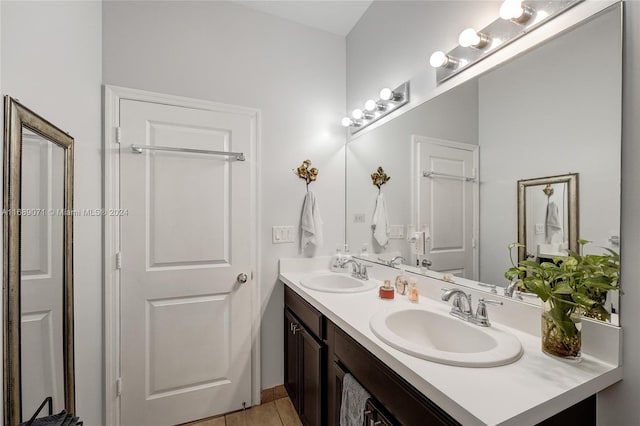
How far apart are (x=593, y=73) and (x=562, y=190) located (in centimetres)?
36

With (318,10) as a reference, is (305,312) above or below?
below

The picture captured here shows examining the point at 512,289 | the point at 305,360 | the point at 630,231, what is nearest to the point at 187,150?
the point at 305,360

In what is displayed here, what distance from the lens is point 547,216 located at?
0.99 metres

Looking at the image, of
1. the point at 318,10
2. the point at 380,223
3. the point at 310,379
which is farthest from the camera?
the point at 318,10

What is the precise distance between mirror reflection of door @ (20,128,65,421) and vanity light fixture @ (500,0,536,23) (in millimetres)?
1649

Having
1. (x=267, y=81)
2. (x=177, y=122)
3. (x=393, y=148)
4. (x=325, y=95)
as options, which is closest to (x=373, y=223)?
(x=393, y=148)

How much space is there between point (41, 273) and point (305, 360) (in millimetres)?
1218

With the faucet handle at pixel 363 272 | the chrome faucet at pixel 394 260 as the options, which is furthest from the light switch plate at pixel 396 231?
the faucet handle at pixel 363 272

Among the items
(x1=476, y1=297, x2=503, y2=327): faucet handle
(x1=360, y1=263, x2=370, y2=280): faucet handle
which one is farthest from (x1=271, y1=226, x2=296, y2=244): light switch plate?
(x1=476, y1=297, x2=503, y2=327): faucet handle

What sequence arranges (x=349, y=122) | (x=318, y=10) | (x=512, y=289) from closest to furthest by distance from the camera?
(x=512, y=289) → (x=318, y=10) → (x=349, y=122)

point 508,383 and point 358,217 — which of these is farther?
point 358,217

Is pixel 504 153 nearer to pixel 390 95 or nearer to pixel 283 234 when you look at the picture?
pixel 390 95

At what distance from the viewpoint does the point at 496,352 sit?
33.7 inches

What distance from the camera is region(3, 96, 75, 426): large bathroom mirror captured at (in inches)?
32.1
